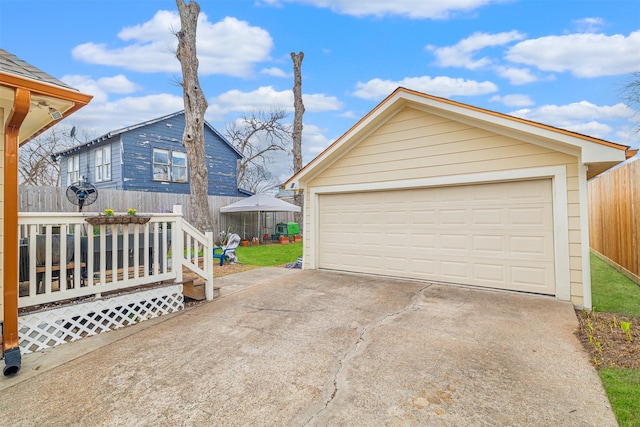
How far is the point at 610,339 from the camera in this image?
3449mm

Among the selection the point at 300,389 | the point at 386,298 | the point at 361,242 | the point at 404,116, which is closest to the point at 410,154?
the point at 404,116

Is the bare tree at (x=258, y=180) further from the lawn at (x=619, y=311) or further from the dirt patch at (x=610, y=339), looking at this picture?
the dirt patch at (x=610, y=339)

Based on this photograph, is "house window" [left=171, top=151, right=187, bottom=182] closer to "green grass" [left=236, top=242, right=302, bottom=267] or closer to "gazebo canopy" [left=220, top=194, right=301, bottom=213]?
"gazebo canopy" [left=220, top=194, right=301, bottom=213]

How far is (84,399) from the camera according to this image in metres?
2.48

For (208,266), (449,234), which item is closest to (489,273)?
(449,234)

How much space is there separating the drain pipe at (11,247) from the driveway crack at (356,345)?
119 inches

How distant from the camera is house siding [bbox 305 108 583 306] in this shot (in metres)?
4.78

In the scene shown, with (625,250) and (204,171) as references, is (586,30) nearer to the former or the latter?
(625,250)

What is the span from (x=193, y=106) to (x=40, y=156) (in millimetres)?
16437

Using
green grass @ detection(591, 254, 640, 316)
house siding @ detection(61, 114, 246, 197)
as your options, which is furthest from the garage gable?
house siding @ detection(61, 114, 246, 197)

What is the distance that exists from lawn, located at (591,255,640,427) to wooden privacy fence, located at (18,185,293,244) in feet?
37.2

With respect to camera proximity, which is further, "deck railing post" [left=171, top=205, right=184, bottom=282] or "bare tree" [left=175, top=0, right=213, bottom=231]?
"bare tree" [left=175, top=0, right=213, bottom=231]

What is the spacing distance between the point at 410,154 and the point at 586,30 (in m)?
8.89

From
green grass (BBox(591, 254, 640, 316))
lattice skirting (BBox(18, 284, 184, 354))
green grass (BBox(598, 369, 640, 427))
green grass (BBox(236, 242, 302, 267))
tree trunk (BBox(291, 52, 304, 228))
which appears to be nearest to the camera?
green grass (BBox(598, 369, 640, 427))
